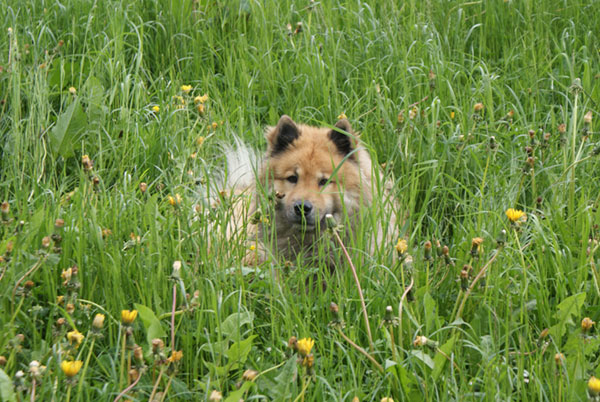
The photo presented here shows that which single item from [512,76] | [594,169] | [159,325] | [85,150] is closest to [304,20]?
[512,76]

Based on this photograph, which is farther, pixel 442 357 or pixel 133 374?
pixel 442 357

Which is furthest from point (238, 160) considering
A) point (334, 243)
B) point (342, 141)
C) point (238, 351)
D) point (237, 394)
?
point (237, 394)

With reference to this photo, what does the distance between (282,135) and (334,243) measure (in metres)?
0.67

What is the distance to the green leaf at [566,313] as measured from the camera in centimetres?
252

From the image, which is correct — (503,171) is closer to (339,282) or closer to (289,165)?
(289,165)

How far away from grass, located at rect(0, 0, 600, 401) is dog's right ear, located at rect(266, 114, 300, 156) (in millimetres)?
200

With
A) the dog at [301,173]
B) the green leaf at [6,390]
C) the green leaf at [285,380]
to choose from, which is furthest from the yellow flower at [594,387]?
the dog at [301,173]

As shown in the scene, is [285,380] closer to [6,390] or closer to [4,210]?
[6,390]

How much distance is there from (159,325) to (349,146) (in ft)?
6.08

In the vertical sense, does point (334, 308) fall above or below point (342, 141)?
above

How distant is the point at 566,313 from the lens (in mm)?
2533

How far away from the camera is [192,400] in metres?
2.37

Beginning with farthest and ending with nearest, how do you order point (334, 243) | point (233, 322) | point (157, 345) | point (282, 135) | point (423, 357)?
point (282, 135) → point (334, 243) → point (233, 322) → point (423, 357) → point (157, 345)

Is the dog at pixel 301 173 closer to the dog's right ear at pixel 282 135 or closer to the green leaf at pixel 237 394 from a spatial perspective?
the dog's right ear at pixel 282 135
